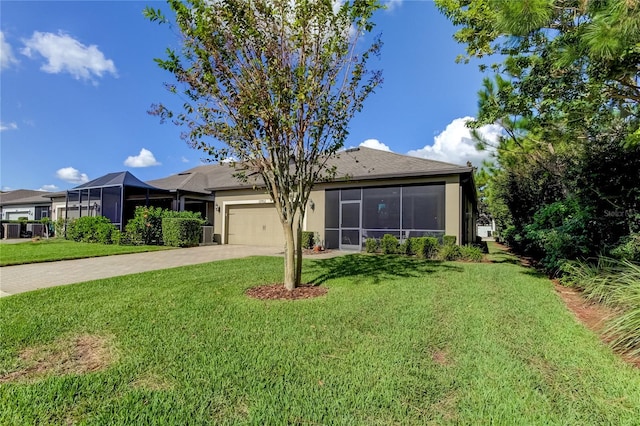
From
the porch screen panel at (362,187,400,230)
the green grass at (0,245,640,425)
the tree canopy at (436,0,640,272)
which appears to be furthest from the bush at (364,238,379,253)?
the green grass at (0,245,640,425)

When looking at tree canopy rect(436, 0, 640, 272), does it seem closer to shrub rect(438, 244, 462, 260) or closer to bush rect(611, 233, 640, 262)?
bush rect(611, 233, 640, 262)

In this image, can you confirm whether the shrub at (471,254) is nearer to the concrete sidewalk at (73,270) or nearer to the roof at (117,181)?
the concrete sidewalk at (73,270)

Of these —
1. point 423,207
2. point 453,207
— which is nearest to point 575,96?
point 453,207

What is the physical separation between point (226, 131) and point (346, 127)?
7.26ft

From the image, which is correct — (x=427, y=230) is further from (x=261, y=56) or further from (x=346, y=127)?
(x=261, y=56)

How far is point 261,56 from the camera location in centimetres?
561

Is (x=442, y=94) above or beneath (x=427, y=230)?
above

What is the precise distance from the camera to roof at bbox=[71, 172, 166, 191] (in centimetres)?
1683

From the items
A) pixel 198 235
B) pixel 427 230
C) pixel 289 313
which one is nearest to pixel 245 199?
pixel 198 235

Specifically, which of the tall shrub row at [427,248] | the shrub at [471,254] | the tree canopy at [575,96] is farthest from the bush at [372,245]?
the tree canopy at [575,96]

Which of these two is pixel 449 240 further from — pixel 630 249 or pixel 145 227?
pixel 145 227

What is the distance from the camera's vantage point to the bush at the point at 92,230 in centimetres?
1587

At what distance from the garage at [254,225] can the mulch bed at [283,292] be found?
10.1 meters

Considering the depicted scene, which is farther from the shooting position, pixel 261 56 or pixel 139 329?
pixel 261 56
